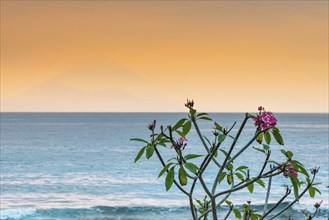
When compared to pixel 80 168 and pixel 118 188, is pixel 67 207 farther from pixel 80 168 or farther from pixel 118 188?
pixel 80 168

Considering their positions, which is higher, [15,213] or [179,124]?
[179,124]

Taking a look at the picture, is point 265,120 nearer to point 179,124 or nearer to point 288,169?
point 288,169

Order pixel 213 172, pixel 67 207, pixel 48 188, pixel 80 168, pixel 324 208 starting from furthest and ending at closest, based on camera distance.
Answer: pixel 80 168 < pixel 213 172 < pixel 48 188 < pixel 67 207 < pixel 324 208

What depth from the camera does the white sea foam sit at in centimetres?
2483

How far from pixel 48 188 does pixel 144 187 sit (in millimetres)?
6385

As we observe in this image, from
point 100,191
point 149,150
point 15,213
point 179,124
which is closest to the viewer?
point 149,150

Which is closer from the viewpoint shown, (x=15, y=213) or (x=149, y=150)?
(x=149, y=150)

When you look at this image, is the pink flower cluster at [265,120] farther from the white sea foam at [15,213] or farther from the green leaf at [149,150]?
the white sea foam at [15,213]

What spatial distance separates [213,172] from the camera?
44.6 meters

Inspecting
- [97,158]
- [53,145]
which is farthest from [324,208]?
[53,145]

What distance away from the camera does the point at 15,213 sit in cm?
2533

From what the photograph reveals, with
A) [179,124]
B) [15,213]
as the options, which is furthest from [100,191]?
[179,124]

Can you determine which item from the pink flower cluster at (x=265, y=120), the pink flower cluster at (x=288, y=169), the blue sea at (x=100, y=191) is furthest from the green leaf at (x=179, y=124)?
the blue sea at (x=100, y=191)

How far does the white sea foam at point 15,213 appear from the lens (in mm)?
24828
